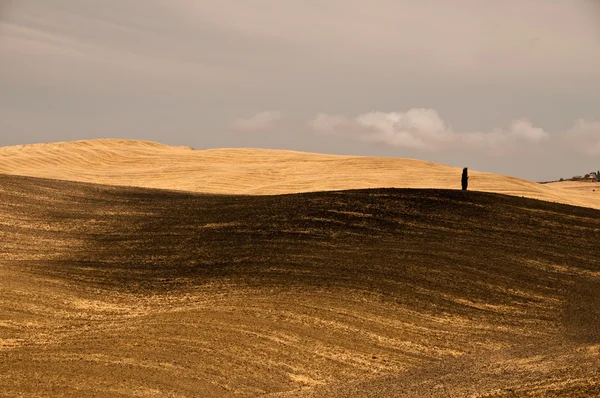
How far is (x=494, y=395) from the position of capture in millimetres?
13000

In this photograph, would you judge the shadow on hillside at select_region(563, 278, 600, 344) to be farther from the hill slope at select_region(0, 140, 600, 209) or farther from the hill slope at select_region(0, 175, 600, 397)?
the hill slope at select_region(0, 140, 600, 209)

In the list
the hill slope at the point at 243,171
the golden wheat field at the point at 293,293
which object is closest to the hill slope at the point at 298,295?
the golden wheat field at the point at 293,293

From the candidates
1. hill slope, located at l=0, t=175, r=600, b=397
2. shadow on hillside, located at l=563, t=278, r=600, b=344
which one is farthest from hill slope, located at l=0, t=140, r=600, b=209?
shadow on hillside, located at l=563, t=278, r=600, b=344

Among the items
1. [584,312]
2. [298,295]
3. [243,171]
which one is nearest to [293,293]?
[298,295]

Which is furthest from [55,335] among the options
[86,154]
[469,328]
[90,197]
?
[86,154]

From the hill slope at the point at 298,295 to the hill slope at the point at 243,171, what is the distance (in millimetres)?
6478

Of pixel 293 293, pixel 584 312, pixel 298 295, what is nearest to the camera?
pixel 298 295

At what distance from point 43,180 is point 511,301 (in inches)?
944

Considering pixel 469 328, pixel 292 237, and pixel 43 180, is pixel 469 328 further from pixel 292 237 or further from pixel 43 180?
pixel 43 180

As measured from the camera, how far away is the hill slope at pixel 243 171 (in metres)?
38.3

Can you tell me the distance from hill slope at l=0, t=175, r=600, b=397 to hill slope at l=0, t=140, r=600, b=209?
6478mm

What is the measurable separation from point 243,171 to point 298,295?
24133 mm

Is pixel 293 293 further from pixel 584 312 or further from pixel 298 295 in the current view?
pixel 584 312

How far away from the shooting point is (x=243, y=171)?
42.9 m
